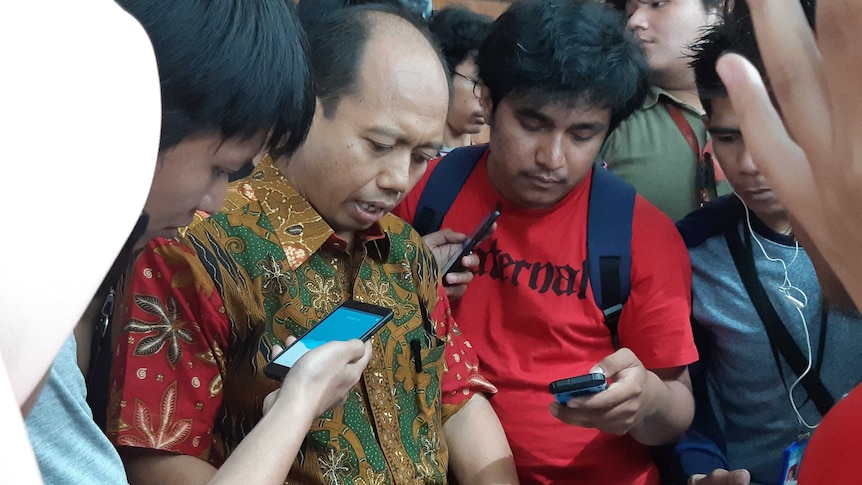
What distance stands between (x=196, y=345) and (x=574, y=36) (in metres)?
1.07

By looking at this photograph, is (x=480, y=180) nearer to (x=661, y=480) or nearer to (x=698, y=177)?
(x=698, y=177)

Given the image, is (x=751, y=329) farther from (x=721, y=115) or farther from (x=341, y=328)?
(x=341, y=328)

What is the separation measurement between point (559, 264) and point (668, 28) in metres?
0.93

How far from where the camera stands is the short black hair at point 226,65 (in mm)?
942

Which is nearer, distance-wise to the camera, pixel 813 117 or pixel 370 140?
pixel 813 117

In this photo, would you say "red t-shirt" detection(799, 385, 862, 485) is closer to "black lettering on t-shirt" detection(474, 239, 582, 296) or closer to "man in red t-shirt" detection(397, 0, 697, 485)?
"man in red t-shirt" detection(397, 0, 697, 485)

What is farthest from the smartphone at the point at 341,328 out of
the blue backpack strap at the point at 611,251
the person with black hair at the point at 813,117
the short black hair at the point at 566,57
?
the person with black hair at the point at 813,117

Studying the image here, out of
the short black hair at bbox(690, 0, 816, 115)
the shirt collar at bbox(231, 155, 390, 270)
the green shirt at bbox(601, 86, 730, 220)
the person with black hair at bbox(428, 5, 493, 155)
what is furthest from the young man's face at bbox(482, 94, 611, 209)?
the person with black hair at bbox(428, 5, 493, 155)

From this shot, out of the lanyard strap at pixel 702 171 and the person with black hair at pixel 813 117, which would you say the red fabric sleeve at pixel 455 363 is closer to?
the lanyard strap at pixel 702 171

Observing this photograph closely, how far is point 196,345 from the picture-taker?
4.14 ft

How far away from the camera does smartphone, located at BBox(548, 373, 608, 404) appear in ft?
4.96

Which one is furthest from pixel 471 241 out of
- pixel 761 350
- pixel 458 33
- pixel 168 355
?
pixel 458 33

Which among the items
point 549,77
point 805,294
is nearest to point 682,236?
point 805,294

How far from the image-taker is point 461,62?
2975 millimetres
